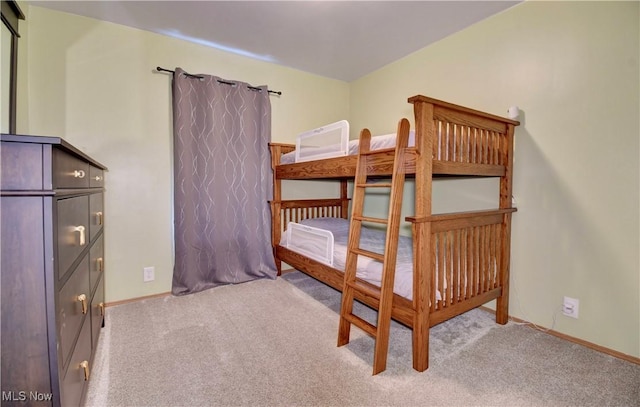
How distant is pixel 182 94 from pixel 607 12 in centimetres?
305

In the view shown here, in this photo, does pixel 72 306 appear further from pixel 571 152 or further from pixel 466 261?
pixel 571 152

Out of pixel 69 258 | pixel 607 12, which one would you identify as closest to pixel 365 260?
pixel 69 258

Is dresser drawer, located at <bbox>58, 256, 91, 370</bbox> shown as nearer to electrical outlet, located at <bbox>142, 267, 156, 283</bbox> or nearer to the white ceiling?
electrical outlet, located at <bbox>142, 267, 156, 283</bbox>

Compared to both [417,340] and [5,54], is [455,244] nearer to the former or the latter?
[417,340]

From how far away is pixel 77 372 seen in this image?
115 cm

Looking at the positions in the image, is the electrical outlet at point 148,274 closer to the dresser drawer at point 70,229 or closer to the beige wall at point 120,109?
the beige wall at point 120,109

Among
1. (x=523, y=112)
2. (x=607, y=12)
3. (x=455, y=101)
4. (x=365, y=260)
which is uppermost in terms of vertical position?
(x=607, y=12)

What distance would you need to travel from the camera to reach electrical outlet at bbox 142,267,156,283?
8.60 feet

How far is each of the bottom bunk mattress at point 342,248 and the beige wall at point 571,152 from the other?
0.88 meters

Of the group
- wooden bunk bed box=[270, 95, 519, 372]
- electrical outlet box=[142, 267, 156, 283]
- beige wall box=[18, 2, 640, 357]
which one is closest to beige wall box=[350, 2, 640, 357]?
beige wall box=[18, 2, 640, 357]

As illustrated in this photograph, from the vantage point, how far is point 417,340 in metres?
1.60

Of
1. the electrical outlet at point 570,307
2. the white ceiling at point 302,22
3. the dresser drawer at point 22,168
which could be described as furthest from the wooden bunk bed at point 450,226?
the dresser drawer at point 22,168
